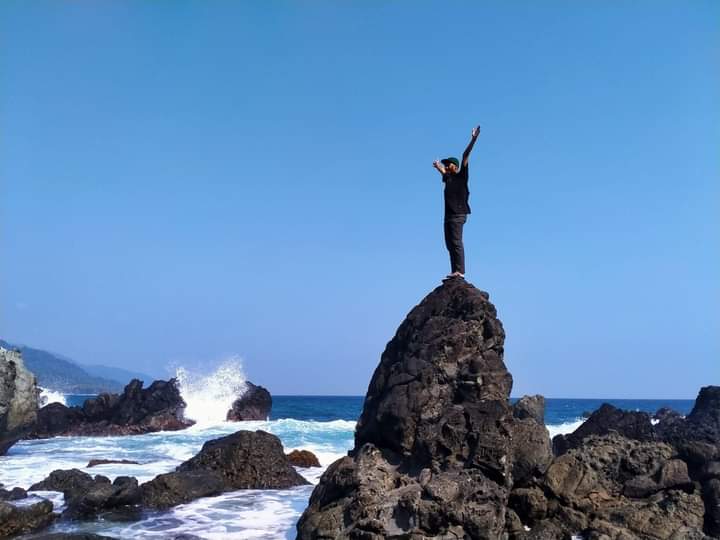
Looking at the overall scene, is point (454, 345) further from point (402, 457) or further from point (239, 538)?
point (239, 538)

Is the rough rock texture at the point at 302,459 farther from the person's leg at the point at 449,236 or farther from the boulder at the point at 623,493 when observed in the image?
the person's leg at the point at 449,236

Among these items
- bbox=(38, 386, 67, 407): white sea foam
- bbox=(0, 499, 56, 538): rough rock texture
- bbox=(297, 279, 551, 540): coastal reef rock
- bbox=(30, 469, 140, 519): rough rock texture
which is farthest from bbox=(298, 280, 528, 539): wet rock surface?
bbox=(38, 386, 67, 407): white sea foam

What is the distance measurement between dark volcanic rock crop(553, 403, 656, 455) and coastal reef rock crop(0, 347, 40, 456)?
16.2m

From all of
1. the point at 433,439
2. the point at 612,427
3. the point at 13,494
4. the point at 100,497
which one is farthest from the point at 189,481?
the point at 612,427

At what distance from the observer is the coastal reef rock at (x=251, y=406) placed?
134ft

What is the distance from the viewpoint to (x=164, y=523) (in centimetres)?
1123

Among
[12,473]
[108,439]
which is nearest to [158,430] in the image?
[108,439]

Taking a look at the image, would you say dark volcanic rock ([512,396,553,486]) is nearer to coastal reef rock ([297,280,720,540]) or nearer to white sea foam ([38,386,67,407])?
coastal reef rock ([297,280,720,540])

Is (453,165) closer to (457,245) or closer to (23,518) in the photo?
(457,245)

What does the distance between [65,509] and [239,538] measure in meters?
4.18

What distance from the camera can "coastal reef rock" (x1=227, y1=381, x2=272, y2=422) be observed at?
1610 inches

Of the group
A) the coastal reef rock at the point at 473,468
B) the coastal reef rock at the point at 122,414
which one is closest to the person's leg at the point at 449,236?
the coastal reef rock at the point at 473,468

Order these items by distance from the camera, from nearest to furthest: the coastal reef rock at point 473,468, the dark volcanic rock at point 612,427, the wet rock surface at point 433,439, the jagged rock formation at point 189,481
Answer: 1. the wet rock surface at point 433,439
2. the coastal reef rock at point 473,468
3. the jagged rock formation at point 189,481
4. the dark volcanic rock at point 612,427

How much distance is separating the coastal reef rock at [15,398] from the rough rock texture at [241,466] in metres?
7.09
